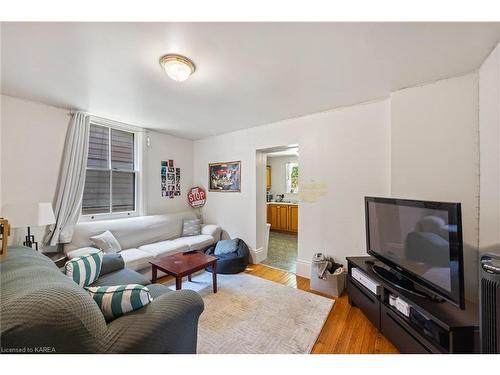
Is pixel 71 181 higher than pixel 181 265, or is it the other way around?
pixel 71 181

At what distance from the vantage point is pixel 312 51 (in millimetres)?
1413

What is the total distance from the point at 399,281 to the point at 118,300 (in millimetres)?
2035

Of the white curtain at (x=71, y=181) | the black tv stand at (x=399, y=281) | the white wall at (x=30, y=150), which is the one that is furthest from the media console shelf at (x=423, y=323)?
the white wall at (x=30, y=150)

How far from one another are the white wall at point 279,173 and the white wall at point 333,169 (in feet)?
8.89

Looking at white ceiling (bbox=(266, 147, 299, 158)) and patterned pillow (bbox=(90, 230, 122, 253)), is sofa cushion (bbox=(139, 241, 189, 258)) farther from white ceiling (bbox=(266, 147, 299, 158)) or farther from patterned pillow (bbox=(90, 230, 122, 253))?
white ceiling (bbox=(266, 147, 299, 158))

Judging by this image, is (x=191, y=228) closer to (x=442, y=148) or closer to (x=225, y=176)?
(x=225, y=176)

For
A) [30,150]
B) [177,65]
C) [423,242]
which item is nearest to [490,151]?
[423,242]

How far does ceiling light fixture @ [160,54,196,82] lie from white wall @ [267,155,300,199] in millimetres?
4542

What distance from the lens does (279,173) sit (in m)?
5.99

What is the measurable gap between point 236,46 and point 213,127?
2016mm

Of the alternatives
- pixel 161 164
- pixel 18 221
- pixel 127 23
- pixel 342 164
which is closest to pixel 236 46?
pixel 127 23

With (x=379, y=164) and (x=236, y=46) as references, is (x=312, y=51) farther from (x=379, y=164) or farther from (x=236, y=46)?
(x=379, y=164)

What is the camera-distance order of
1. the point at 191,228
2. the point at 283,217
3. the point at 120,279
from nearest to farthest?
the point at 120,279 < the point at 191,228 < the point at 283,217

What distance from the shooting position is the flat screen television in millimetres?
1238
